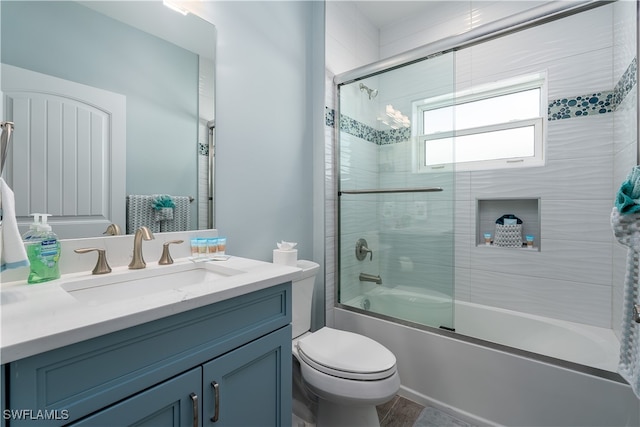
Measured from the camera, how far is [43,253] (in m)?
0.90

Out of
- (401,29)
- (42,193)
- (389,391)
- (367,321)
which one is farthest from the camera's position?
(401,29)

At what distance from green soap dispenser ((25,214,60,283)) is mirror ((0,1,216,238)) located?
0.09 meters

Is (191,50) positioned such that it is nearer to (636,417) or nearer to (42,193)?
(42,193)

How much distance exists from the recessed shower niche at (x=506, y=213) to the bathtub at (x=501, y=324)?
48cm

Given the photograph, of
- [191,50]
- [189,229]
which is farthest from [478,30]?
[189,229]

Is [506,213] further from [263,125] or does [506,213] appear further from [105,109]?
[105,109]

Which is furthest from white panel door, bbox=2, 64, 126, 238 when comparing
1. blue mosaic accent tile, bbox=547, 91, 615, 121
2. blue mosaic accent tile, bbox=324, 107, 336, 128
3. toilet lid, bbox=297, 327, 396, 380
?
blue mosaic accent tile, bbox=547, 91, 615, 121

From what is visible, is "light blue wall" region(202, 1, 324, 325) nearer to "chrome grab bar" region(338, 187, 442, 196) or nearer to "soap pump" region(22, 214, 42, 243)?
"chrome grab bar" region(338, 187, 442, 196)

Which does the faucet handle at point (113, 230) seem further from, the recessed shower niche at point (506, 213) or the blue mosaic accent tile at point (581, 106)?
the blue mosaic accent tile at point (581, 106)

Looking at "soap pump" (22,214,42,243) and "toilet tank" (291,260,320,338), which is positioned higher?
"soap pump" (22,214,42,243)

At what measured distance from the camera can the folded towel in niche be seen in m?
0.90

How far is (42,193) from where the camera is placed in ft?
3.21

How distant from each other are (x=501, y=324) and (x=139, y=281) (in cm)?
215

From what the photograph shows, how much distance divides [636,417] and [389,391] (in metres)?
0.97
